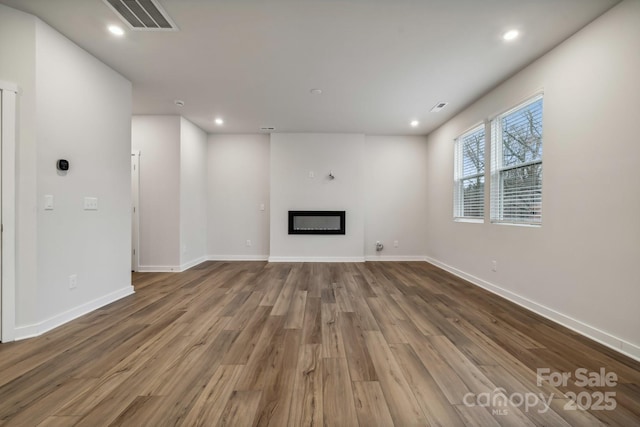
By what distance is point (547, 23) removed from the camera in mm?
2180

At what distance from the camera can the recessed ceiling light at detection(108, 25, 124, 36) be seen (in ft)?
7.54

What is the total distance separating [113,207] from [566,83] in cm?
479

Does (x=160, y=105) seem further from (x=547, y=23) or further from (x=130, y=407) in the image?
(x=547, y=23)

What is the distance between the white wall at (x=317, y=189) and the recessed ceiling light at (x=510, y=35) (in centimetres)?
315

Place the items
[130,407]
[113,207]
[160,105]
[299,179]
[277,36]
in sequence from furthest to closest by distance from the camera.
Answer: [299,179] < [160,105] < [113,207] < [277,36] < [130,407]

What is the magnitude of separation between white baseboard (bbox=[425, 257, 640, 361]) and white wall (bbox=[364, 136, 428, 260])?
80.0 inches

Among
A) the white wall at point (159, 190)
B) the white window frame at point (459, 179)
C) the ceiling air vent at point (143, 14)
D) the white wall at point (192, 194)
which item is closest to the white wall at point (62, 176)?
the ceiling air vent at point (143, 14)

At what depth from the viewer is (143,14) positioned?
2.11 meters

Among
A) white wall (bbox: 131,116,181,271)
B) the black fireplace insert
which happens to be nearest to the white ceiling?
white wall (bbox: 131,116,181,271)

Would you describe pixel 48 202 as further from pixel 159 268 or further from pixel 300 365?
pixel 300 365

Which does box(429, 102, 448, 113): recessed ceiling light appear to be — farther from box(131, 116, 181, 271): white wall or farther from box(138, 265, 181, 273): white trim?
box(138, 265, 181, 273): white trim

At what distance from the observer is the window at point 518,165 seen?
2766mm

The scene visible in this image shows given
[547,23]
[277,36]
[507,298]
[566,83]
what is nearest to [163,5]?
[277,36]

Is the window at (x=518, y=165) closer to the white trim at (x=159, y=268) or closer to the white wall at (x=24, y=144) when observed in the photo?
the white wall at (x=24, y=144)
